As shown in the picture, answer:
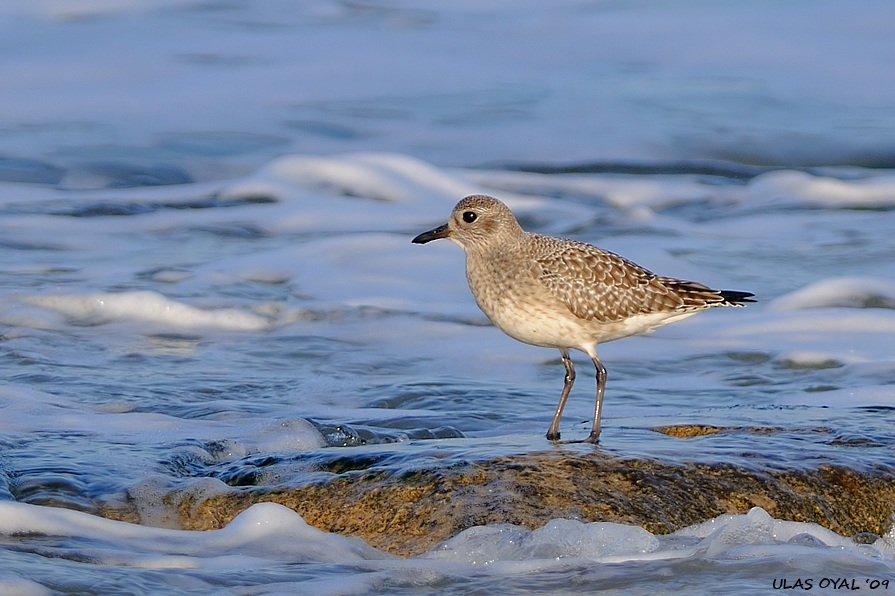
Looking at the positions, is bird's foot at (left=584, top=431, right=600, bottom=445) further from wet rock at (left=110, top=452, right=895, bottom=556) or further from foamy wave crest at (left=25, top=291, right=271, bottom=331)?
foamy wave crest at (left=25, top=291, right=271, bottom=331)

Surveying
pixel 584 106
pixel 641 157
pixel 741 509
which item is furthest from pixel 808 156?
pixel 741 509

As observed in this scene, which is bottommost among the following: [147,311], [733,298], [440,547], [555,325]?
[147,311]

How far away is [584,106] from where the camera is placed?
1825 cm

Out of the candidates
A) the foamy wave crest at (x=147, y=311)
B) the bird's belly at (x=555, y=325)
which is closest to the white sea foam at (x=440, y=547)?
the bird's belly at (x=555, y=325)

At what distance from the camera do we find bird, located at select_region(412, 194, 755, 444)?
646cm

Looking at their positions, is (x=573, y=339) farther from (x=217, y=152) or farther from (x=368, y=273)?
(x=217, y=152)

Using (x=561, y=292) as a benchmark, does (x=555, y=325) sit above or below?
below

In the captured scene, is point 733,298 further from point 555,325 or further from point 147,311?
point 147,311

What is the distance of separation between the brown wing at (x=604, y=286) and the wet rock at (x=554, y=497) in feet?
4.18

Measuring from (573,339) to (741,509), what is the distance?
1.70 metres

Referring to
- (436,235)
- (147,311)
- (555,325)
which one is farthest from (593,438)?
(147,311)

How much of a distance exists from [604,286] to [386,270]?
212 inches

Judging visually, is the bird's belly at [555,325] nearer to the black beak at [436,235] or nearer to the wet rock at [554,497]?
the black beak at [436,235]

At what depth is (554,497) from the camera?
500 centimetres
